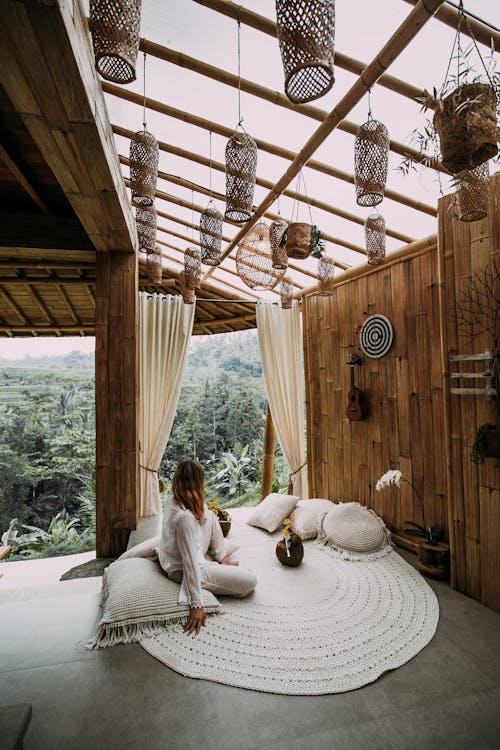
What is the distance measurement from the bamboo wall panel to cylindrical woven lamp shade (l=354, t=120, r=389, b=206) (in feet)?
3.63

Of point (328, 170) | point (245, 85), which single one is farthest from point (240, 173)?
point (328, 170)

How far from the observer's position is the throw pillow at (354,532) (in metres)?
3.06

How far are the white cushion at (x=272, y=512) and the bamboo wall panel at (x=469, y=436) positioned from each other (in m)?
1.54

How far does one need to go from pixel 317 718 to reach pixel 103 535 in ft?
7.63

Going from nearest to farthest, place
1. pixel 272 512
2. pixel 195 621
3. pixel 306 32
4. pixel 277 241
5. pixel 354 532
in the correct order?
pixel 306 32, pixel 195 621, pixel 277 241, pixel 354 532, pixel 272 512

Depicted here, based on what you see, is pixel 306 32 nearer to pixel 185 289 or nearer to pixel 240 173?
pixel 240 173

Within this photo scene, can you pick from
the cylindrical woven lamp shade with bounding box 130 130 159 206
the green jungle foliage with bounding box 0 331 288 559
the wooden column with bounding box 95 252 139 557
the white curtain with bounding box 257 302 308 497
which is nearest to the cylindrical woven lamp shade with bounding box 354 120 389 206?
the cylindrical woven lamp shade with bounding box 130 130 159 206

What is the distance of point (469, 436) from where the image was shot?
238 centimetres

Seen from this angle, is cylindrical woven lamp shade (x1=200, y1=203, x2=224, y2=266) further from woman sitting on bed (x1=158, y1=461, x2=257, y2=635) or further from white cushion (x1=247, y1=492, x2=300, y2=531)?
white cushion (x1=247, y1=492, x2=300, y2=531)

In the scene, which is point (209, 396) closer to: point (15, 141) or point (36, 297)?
point (36, 297)

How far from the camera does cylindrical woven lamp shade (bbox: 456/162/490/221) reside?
1514mm

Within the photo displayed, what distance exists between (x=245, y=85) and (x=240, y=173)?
2.94 feet

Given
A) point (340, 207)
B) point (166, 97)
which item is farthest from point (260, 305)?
point (166, 97)

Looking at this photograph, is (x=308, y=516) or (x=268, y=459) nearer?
(x=308, y=516)
